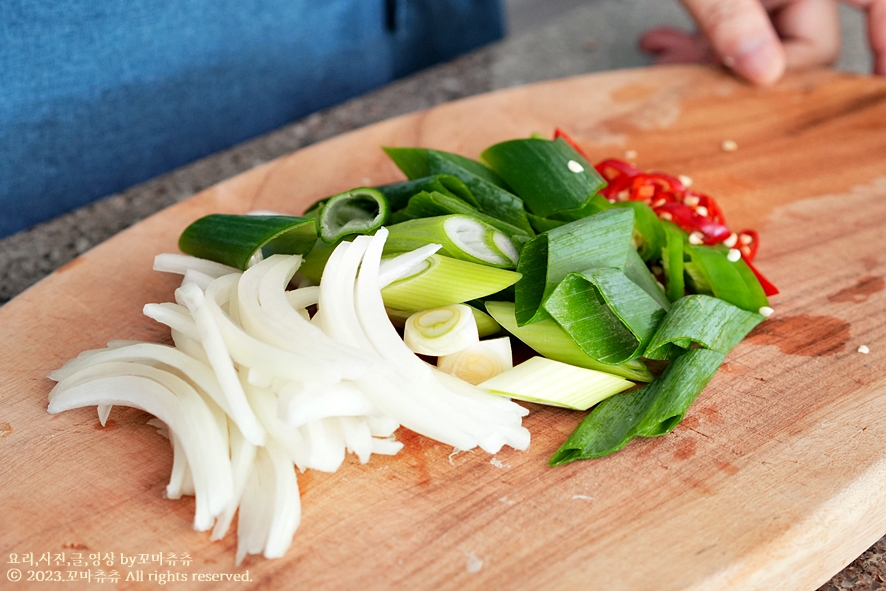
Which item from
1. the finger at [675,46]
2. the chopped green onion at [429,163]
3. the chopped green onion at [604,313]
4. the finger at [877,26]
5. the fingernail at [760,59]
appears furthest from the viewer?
the finger at [675,46]

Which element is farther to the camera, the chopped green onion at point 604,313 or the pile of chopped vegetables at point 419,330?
the chopped green onion at point 604,313

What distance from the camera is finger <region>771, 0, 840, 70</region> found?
260 cm

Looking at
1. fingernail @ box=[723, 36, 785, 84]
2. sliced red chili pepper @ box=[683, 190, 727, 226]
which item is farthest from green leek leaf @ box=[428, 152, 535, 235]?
fingernail @ box=[723, 36, 785, 84]

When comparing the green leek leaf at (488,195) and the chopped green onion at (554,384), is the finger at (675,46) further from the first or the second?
the chopped green onion at (554,384)

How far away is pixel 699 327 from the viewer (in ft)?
4.74

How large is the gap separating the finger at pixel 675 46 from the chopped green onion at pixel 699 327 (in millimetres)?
1658

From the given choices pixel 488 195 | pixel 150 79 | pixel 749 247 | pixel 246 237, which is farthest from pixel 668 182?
pixel 150 79

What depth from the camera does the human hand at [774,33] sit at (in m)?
2.44

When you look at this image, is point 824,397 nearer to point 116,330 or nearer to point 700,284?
point 700,284

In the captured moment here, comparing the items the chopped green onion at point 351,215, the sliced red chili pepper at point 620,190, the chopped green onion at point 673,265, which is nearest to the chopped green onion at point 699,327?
the chopped green onion at point 673,265

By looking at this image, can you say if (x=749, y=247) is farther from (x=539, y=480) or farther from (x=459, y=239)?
(x=539, y=480)

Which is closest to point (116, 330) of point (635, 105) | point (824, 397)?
point (824, 397)

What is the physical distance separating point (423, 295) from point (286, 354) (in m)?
0.32

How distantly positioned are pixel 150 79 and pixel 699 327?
161cm
